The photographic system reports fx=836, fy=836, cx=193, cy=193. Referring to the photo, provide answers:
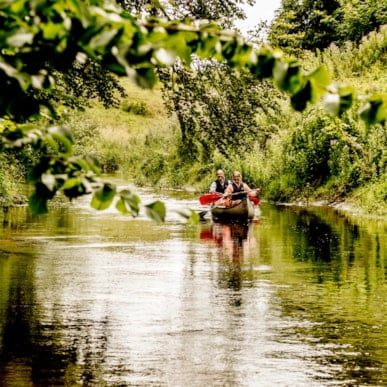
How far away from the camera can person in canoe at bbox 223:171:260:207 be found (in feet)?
78.9

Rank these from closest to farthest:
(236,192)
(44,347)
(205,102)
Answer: (44,347) → (205,102) → (236,192)

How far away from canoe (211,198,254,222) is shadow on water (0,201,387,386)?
3.32 metres

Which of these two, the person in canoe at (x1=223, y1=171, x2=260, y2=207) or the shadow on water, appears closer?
the shadow on water

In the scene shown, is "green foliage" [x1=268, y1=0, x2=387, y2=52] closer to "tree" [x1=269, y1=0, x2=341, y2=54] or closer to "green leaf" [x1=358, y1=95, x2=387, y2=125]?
"tree" [x1=269, y1=0, x2=341, y2=54]

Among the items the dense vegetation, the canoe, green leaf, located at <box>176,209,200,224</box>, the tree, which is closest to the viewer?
the dense vegetation

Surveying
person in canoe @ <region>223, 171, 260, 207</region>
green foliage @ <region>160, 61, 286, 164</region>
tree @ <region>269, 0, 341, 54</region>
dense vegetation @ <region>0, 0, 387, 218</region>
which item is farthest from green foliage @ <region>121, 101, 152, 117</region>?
green foliage @ <region>160, 61, 286, 164</region>

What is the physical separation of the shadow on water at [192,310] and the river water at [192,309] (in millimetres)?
19

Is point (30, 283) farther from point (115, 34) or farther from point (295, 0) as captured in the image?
point (295, 0)

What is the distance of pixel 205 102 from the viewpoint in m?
13.0

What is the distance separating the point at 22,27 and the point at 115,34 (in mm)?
249

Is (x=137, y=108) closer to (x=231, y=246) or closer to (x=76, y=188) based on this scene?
(x=231, y=246)

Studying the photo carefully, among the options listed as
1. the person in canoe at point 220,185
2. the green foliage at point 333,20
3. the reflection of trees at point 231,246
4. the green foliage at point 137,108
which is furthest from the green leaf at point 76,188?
the green foliage at point 137,108

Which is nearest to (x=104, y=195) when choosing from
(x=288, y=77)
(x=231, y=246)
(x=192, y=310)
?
(x=288, y=77)

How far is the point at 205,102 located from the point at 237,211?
11.0 metres
